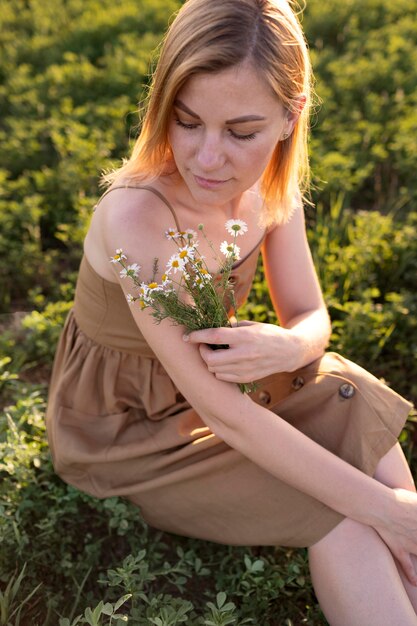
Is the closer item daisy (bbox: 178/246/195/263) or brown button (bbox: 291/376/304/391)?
daisy (bbox: 178/246/195/263)

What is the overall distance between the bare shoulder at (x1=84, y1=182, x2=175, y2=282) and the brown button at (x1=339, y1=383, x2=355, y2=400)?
62 cm

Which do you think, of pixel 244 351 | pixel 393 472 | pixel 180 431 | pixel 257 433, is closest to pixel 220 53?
pixel 244 351

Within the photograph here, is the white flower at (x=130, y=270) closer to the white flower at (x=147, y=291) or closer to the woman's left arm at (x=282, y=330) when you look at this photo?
the white flower at (x=147, y=291)

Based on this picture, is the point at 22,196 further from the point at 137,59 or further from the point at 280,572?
the point at 280,572

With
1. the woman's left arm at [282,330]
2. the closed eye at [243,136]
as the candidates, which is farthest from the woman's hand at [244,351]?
the closed eye at [243,136]

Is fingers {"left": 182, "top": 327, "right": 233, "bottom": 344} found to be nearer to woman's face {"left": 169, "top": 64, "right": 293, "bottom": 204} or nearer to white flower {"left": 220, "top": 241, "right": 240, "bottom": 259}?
white flower {"left": 220, "top": 241, "right": 240, "bottom": 259}

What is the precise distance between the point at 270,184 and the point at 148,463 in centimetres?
89

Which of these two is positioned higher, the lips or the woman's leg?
the lips

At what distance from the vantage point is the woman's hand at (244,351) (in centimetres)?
179

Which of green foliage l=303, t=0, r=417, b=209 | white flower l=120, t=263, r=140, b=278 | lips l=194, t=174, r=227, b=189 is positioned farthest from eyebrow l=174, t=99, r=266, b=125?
green foliage l=303, t=0, r=417, b=209

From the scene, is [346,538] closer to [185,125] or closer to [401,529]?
[401,529]

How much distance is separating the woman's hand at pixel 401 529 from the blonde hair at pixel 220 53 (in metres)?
1.06

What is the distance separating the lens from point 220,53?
64.9 inches

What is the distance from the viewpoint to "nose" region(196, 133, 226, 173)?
1.76m
